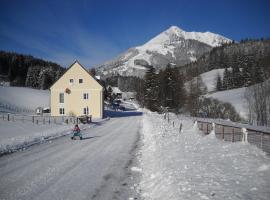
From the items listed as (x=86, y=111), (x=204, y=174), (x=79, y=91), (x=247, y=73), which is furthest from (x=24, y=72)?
(x=204, y=174)

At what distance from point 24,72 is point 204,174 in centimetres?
15577

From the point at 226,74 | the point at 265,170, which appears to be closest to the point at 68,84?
the point at 265,170

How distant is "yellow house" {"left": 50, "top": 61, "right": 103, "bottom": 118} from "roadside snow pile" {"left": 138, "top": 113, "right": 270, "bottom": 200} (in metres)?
43.0

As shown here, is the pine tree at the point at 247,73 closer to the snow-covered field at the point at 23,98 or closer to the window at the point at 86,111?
the snow-covered field at the point at 23,98

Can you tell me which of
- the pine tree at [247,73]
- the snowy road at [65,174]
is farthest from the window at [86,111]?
the pine tree at [247,73]

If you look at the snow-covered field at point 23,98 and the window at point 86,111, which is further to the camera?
the snow-covered field at point 23,98

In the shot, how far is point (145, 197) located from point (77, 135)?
15304 millimetres

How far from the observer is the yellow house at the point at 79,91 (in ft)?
187

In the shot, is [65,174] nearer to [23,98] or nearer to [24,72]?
[23,98]

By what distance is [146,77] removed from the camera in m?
67.1

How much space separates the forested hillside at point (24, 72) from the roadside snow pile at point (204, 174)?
122 m

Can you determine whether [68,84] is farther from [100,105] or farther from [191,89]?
[191,89]

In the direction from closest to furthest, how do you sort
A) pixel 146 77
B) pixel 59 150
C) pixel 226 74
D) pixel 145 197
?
pixel 145 197 < pixel 59 150 < pixel 146 77 < pixel 226 74

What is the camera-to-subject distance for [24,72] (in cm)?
15238
